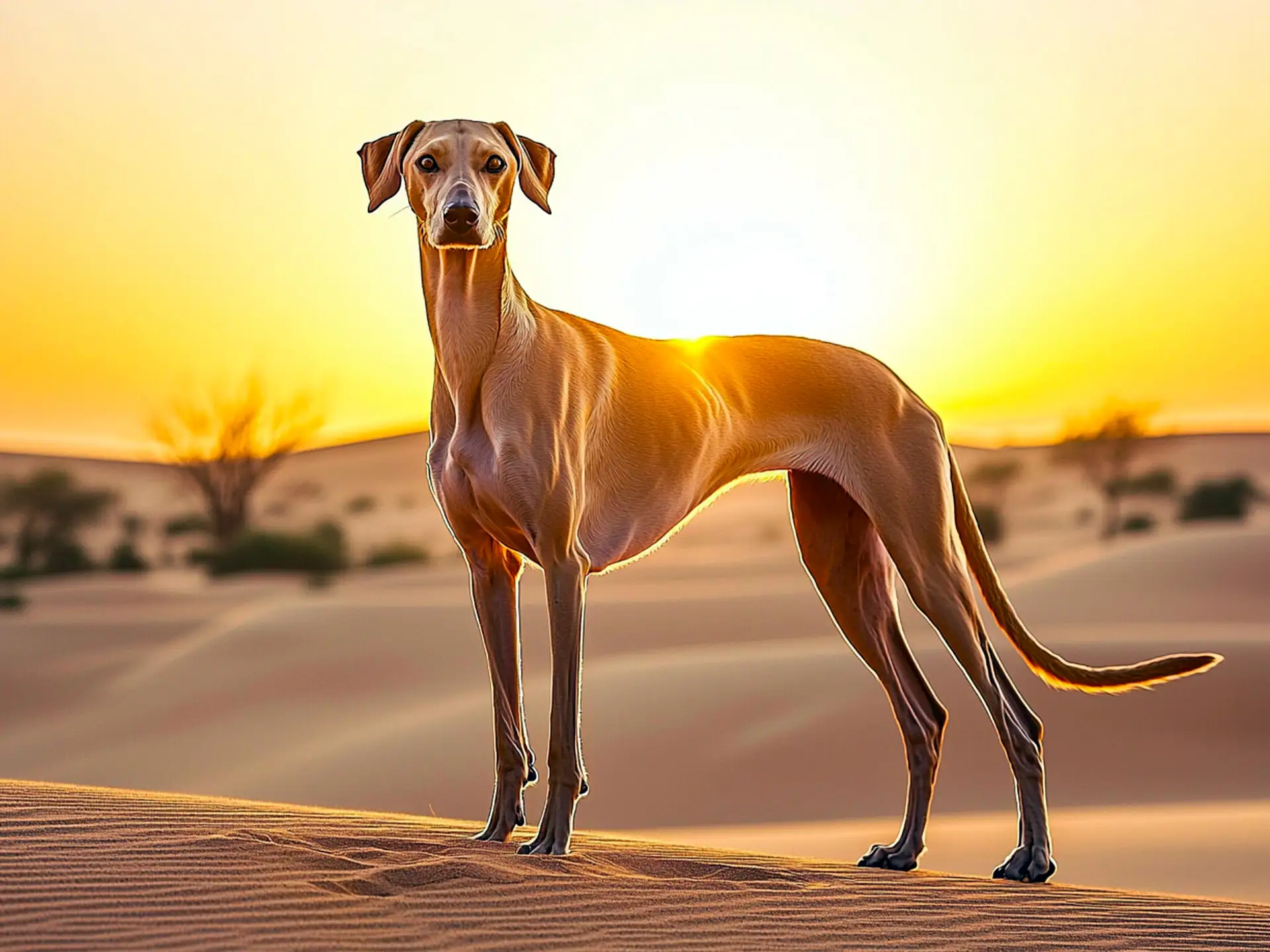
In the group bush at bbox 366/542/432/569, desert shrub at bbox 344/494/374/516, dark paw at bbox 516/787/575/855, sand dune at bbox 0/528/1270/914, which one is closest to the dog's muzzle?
dark paw at bbox 516/787/575/855

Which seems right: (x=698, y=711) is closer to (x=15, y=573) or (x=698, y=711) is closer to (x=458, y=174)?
(x=458, y=174)

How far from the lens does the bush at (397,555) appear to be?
49594 mm

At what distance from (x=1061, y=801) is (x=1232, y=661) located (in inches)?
255

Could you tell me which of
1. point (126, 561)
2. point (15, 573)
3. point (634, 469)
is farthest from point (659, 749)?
point (15, 573)

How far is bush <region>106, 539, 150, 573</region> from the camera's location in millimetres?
Result: 45375

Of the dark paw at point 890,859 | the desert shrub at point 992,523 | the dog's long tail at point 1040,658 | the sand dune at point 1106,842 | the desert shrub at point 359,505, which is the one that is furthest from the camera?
the desert shrub at point 359,505

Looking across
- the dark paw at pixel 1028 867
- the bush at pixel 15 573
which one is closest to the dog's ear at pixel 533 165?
the dark paw at pixel 1028 867

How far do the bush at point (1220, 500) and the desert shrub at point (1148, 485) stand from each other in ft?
12.3

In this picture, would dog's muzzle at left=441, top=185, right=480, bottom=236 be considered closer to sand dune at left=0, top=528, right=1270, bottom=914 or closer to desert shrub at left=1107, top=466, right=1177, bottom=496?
sand dune at left=0, top=528, right=1270, bottom=914

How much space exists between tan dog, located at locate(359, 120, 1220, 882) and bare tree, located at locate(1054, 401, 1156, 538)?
47.6 m

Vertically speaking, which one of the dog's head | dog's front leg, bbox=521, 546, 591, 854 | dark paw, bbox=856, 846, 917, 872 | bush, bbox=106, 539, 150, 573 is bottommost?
dark paw, bbox=856, 846, 917, 872

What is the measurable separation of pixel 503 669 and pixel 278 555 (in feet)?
140

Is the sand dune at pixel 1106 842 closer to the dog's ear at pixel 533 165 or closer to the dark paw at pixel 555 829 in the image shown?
the dark paw at pixel 555 829

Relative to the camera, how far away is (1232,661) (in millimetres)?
23703
